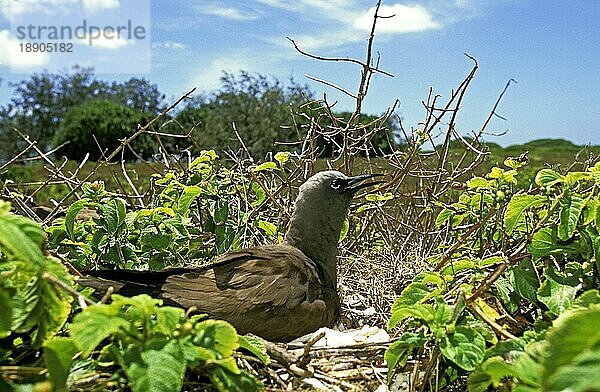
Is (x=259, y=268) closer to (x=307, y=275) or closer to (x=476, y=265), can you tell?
(x=307, y=275)

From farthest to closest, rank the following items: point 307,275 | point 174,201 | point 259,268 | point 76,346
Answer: point 174,201
point 307,275
point 259,268
point 76,346

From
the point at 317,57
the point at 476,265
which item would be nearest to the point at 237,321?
the point at 476,265

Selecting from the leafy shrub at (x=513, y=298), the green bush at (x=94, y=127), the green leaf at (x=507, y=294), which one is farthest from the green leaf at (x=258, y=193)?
the green bush at (x=94, y=127)

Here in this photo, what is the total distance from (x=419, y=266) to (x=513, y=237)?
86 centimetres

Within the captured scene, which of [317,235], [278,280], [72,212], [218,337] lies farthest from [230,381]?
[317,235]

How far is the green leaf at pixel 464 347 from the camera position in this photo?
4.80 feet

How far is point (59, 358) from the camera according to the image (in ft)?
3.84

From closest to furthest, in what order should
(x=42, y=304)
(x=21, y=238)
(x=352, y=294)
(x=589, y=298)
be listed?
(x=21, y=238)
(x=42, y=304)
(x=589, y=298)
(x=352, y=294)

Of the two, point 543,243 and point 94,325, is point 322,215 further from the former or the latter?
point 94,325

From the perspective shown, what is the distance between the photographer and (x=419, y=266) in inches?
134

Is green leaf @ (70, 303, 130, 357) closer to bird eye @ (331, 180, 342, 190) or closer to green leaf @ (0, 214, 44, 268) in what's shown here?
green leaf @ (0, 214, 44, 268)

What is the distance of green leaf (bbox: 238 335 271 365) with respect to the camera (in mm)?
1450

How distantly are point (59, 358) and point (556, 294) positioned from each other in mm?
1224

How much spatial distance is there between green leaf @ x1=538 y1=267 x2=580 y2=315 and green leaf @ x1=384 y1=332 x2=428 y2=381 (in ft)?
1.16
